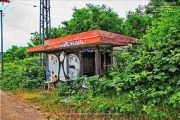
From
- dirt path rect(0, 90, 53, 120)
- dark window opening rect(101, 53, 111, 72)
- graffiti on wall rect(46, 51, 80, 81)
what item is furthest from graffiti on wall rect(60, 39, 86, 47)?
dirt path rect(0, 90, 53, 120)

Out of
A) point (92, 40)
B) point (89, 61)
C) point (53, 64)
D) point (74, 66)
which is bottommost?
point (74, 66)

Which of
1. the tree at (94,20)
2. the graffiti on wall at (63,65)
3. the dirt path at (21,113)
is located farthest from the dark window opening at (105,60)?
the tree at (94,20)

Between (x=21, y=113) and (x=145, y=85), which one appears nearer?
(x=145, y=85)

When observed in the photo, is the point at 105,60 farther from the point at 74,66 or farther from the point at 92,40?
the point at 92,40

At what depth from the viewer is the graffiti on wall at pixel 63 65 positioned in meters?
8.63

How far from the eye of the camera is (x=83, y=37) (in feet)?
23.7

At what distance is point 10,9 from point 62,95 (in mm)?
10022

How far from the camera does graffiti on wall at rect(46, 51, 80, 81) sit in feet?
28.3

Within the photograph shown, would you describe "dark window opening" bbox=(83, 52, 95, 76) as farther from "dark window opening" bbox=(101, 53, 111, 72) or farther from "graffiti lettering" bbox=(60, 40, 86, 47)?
"graffiti lettering" bbox=(60, 40, 86, 47)

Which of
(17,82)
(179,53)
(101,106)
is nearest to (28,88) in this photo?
(17,82)

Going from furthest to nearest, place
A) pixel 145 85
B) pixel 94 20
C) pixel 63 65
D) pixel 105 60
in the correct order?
pixel 94 20
pixel 63 65
pixel 105 60
pixel 145 85

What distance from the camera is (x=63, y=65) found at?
940 centimetres

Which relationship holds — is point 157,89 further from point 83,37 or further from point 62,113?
point 83,37

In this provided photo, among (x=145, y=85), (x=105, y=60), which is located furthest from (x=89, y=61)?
(x=145, y=85)
